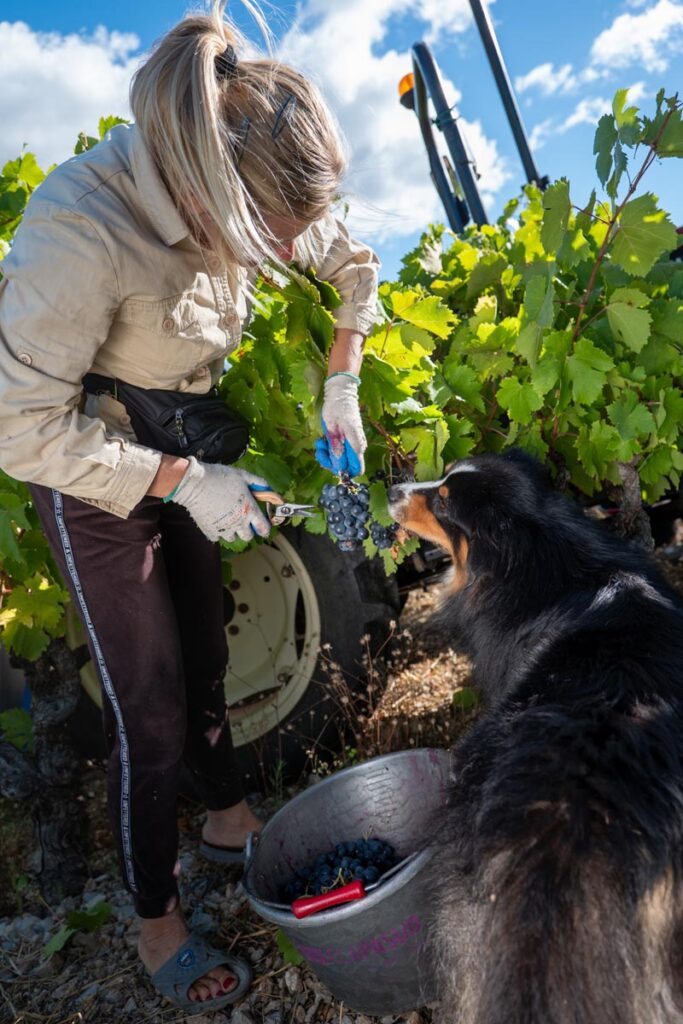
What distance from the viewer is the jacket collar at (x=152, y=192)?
190 centimetres

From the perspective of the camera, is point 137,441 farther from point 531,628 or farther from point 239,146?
point 531,628

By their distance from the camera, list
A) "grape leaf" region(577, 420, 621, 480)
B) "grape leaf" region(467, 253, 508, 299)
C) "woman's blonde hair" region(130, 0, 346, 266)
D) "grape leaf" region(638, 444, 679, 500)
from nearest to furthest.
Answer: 1. "woman's blonde hair" region(130, 0, 346, 266)
2. "grape leaf" region(577, 420, 621, 480)
3. "grape leaf" region(638, 444, 679, 500)
4. "grape leaf" region(467, 253, 508, 299)

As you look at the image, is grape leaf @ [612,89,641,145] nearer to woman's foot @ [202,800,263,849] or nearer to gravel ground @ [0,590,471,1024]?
gravel ground @ [0,590,471,1024]

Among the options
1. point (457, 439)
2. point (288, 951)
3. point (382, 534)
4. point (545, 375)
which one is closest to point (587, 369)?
point (545, 375)

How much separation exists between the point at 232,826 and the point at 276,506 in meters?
1.32

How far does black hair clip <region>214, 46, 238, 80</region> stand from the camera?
6.15 feet

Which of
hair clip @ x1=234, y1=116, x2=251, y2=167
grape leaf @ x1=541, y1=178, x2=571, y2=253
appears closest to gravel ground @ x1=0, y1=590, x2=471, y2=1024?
grape leaf @ x1=541, y1=178, x2=571, y2=253

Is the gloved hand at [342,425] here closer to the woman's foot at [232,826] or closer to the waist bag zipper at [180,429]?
the waist bag zipper at [180,429]

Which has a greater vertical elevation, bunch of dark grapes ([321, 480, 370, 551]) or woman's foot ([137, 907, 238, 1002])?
bunch of dark grapes ([321, 480, 370, 551])

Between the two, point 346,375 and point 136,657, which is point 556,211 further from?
point 136,657

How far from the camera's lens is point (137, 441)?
7.32 ft

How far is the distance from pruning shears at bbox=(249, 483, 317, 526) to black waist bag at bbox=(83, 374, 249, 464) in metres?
0.18

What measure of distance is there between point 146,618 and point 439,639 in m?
1.22

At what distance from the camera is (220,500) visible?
2.22 metres
